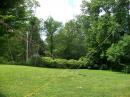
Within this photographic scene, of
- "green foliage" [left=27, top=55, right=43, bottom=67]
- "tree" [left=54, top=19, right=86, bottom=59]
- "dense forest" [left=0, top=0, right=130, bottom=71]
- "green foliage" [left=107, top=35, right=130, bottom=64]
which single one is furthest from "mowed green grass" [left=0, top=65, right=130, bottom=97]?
"tree" [left=54, top=19, right=86, bottom=59]

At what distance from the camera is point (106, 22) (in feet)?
166

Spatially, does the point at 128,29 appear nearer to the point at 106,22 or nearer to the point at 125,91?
the point at 106,22

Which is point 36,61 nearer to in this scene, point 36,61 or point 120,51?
point 36,61

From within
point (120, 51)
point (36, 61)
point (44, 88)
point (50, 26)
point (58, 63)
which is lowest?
point (44, 88)

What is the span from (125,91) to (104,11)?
30156mm

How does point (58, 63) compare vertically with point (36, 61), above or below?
below

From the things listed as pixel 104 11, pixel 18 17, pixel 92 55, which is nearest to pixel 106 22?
pixel 104 11

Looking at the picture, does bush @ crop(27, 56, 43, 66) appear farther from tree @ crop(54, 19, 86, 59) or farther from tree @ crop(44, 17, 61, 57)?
tree @ crop(44, 17, 61, 57)

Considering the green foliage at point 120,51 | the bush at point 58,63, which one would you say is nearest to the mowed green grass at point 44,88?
the bush at point 58,63

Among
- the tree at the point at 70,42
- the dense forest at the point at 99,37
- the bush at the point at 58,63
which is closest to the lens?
the bush at the point at 58,63

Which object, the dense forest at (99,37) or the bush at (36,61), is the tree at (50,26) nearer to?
the dense forest at (99,37)

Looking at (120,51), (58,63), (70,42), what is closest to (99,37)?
(120,51)

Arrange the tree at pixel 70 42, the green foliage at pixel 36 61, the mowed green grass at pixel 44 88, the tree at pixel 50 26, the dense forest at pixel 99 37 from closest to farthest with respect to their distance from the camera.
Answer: the mowed green grass at pixel 44 88 < the dense forest at pixel 99 37 < the green foliage at pixel 36 61 < the tree at pixel 70 42 < the tree at pixel 50 26

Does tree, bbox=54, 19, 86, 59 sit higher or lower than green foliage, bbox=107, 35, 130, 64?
higher
